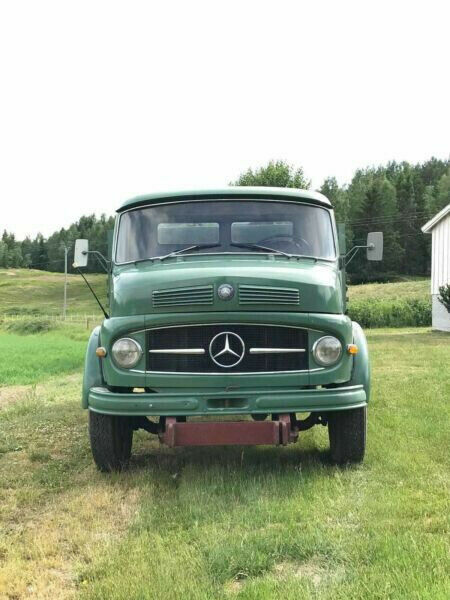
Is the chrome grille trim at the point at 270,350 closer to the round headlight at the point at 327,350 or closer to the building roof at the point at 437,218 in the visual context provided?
the round headlight at the point at 327,350

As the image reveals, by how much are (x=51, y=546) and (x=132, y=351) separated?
1.70m

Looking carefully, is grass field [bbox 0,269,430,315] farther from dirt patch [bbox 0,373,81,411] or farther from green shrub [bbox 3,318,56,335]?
dirt patch [bbox 0,373,81,411]

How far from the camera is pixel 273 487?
16.8 feet

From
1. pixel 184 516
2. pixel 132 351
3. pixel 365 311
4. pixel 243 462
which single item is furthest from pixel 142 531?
pixel 365 311

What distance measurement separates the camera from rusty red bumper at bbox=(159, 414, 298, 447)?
522 cm

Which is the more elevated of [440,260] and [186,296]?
[440,260]

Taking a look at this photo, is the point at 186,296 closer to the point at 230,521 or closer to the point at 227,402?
the point at 227,402

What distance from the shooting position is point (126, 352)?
5.41m

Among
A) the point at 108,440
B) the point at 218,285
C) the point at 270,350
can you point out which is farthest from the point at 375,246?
the point at 108,440

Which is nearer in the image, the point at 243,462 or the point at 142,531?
the point at 142,531

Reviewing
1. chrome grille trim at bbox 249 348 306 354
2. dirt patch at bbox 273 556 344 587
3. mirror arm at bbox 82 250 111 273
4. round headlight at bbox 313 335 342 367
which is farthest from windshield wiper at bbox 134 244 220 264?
dirt patch at bbox 273 556 344 587

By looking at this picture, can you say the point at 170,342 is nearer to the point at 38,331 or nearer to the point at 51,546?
the point at 51,546

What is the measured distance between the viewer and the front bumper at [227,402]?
5238mm

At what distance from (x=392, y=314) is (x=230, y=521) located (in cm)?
3718
